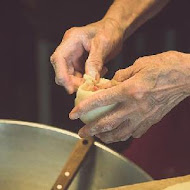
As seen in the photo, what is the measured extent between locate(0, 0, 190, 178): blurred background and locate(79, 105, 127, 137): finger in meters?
0.94

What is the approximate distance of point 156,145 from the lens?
1.28 metres

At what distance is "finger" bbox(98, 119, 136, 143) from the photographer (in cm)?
94

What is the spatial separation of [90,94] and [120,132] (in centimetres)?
10

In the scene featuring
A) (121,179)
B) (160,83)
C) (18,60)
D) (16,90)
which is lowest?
(16,90)

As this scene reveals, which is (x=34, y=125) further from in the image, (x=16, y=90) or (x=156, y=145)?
(x=16, y=90)

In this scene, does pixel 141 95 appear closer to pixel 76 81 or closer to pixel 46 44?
pixel 76 81

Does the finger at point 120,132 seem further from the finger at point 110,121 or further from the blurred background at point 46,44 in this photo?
the blurred background at point 46,44

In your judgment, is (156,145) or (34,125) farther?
(156,145)

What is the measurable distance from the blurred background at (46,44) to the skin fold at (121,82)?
2.55 feet

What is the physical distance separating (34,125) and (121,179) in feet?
0.69

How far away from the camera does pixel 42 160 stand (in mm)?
1045

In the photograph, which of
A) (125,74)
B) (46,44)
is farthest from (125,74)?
(46,44)

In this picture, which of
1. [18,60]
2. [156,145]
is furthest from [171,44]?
[156,145]

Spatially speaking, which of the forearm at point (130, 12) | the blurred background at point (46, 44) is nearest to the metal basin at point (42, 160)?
the forearm at point (130, 12)
